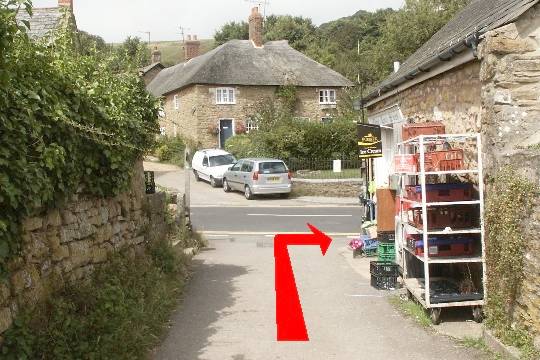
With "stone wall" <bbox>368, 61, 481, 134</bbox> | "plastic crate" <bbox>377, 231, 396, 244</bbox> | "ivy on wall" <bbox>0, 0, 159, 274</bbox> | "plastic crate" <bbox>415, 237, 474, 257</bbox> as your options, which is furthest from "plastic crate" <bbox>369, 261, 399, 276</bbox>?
"ivy on wall" <bbox>0, 0, 159, 274</bbox>

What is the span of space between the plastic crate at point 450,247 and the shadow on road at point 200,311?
298 cm

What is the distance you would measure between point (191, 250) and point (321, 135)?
1975 centimetres

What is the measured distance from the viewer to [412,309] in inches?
322

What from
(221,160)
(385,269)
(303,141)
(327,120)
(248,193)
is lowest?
(385,269)

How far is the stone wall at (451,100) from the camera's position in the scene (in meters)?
7.95

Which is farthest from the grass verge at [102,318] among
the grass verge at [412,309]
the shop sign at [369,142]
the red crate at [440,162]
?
the shop sign at [369,142]

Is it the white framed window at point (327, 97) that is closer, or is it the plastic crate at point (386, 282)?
the plastic crate at point (386, 282)

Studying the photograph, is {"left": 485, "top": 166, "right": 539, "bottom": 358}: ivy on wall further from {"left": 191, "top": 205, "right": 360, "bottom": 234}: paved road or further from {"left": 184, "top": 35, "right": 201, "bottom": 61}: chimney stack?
{"left": 184, "top": 35, "right": 201, "bottom": 61}: chimney stack

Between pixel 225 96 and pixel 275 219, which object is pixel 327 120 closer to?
pixel 225 96

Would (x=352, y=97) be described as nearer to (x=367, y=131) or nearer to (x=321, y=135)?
(x=321, y=135)

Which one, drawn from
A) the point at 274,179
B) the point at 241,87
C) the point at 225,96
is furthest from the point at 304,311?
the point at 241,87

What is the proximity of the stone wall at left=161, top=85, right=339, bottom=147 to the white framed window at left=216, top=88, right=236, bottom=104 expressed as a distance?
0.24 meters

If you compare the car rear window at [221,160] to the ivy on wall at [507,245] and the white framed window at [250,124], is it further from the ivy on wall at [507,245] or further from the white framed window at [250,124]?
the ivy on wall at [507,245]

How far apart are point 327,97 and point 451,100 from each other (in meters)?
32.5
